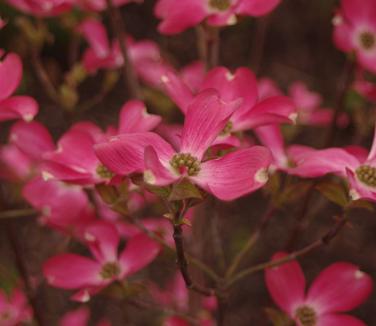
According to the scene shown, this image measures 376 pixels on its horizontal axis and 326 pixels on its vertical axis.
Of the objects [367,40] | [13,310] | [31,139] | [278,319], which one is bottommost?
[13,310]

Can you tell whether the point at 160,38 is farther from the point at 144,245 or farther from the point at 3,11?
the point at 144,245

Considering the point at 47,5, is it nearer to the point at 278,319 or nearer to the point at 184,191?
the point at 184,191

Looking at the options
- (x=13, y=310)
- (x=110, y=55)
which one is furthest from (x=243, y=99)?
(x=13, y=310)

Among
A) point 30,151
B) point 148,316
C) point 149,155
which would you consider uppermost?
point 149,155

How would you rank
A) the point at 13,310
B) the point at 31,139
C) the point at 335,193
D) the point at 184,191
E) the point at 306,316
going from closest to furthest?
the point at 184,191, the point at 335,193, the point at 306,316, the point at 31,139, the point at 13,310

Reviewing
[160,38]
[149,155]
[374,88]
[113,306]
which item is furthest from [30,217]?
[149,155]

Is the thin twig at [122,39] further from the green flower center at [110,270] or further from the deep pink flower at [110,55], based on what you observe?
the green flower center at [110,270]

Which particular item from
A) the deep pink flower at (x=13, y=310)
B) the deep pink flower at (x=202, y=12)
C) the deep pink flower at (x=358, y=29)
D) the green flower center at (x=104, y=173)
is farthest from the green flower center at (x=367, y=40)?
the deep pink flower at (x=13, y=310)
